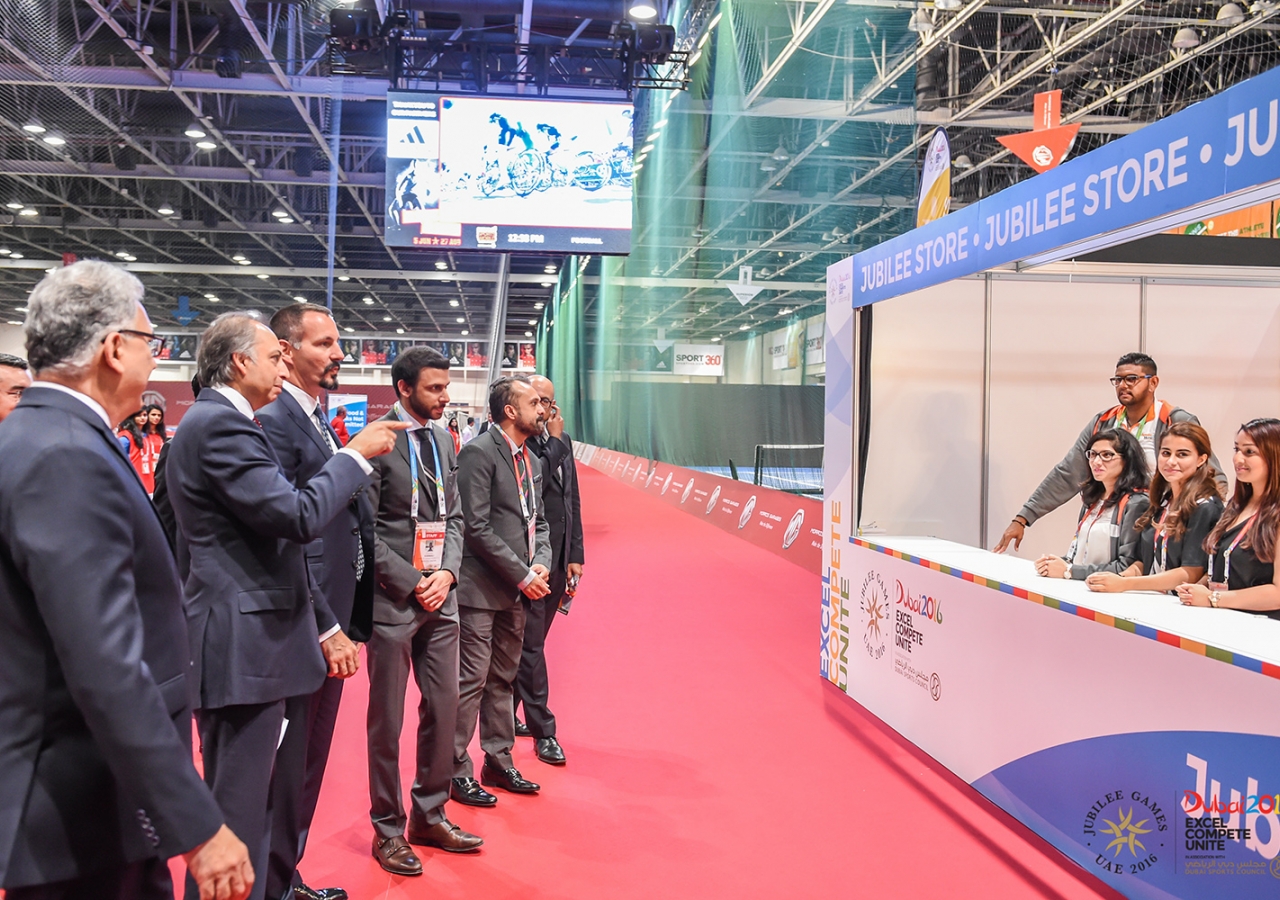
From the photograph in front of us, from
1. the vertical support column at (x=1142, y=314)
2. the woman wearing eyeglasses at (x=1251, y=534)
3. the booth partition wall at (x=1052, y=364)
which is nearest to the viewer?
the woman wearing eyeglasses at (x=1251, y=534)

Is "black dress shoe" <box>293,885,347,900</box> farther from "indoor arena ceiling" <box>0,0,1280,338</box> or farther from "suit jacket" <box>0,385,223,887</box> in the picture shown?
"indoor arena ceiling" <box>0,0,1280,338</box>

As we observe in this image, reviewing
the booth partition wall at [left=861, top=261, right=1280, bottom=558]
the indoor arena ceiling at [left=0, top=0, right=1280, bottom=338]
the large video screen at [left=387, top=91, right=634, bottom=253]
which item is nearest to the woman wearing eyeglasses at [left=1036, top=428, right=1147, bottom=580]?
the booth partition wall at [left=861, top=261, right=1280, bottom=558]

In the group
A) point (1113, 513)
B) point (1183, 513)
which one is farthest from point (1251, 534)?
point (1113, 513)

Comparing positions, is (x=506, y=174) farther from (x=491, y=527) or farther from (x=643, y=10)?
(x=491, y=527)

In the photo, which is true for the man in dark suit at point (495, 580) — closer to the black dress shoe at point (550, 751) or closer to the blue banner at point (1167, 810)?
the black dress shoe at point (550, 751)

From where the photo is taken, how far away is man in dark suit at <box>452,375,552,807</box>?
118 inches

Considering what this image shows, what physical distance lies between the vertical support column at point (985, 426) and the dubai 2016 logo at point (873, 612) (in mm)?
945

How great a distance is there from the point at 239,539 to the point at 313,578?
318 mm

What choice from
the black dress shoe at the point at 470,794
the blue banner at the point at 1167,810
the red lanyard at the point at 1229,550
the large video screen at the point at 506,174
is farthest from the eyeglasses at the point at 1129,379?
the large video screen at the point at 506,174

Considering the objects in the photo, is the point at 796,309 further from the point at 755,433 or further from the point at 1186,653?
the point at 1186,653

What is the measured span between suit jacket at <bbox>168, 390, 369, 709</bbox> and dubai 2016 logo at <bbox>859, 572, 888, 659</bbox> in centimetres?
275

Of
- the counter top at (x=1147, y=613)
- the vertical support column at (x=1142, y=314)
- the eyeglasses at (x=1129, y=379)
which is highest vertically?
the vertical support column at (x=1142, y=314)

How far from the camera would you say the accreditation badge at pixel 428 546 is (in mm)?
2504

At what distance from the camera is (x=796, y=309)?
10.2m
